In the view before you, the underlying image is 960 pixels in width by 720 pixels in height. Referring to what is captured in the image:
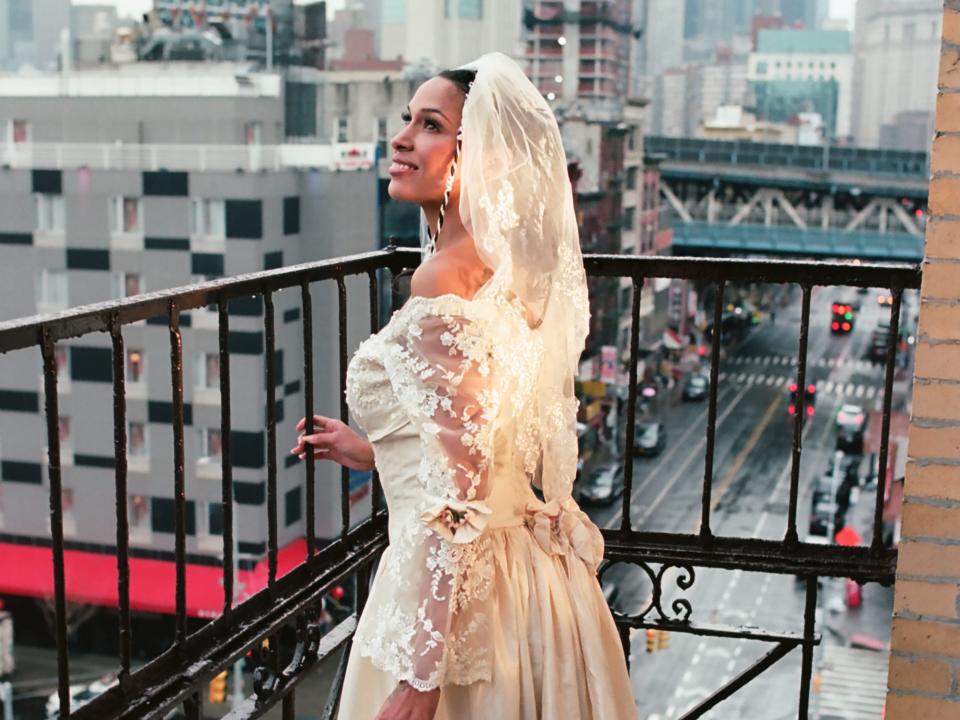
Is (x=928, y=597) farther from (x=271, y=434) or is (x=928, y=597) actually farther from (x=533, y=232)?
(x=271, y=434)

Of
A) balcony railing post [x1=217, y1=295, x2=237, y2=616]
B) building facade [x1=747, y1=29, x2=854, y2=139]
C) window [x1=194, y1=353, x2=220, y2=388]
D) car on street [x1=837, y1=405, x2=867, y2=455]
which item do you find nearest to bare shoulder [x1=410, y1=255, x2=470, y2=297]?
balcony railing post [x1=217, y1=295, x2=237, y2=616]

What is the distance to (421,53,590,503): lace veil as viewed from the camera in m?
1.38

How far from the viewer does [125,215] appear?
68.6ft

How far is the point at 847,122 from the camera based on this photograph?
34438 mm

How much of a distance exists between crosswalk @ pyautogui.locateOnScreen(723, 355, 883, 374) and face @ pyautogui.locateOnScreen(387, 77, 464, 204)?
35.9 metres

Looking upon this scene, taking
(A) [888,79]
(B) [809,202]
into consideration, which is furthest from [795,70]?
(B) [809,202]

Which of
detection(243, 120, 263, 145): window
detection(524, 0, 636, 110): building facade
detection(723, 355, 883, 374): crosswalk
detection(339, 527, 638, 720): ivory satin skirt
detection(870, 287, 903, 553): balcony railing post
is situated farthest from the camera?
detection(723, 355, 883, 374): crosswalk

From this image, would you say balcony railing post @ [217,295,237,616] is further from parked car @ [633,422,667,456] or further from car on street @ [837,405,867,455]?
car on street @ [837,405,867,455]

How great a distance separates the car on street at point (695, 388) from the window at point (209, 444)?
45.5 feet

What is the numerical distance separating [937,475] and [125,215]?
815 inches

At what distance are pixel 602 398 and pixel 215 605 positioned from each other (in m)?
10.1

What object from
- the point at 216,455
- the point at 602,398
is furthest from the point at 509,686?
the point at 602,398

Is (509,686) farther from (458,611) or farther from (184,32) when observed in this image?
(184,32)

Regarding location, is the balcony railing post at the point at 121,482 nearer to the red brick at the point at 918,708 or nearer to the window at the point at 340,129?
the red brick at the point at 918,708
